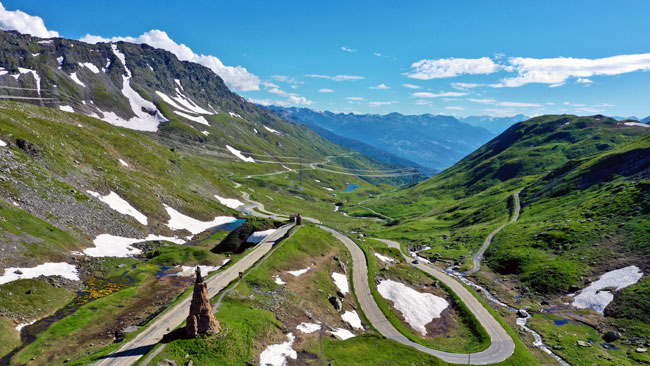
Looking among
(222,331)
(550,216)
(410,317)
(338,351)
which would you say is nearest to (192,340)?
(222,331)

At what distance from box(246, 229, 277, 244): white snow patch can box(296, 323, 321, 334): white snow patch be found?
132 ft

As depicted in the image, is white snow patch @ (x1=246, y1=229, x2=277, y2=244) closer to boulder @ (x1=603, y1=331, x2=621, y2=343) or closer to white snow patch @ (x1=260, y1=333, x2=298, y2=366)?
white snow patch @ (x1=260, y1=333, x2=298, y2=366)

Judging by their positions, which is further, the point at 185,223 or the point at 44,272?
the point at 185,223

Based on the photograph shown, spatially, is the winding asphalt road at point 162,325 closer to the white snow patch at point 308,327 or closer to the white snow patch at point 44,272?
the white snow patch at point 308,327

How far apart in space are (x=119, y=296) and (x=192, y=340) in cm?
3000

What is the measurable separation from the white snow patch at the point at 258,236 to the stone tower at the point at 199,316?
4904cm

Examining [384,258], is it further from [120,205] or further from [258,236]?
[120,205]

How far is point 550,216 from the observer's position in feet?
443

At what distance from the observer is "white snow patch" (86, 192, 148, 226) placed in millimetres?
101125

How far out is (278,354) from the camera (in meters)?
45.5

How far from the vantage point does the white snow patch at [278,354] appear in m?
43.6

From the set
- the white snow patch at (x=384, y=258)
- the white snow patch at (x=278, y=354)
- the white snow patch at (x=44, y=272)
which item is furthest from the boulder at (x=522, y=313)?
the white snow patch at (x=44, y=272)

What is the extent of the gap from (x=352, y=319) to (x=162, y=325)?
3392cm

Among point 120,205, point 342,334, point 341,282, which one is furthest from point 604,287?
point 120,205
